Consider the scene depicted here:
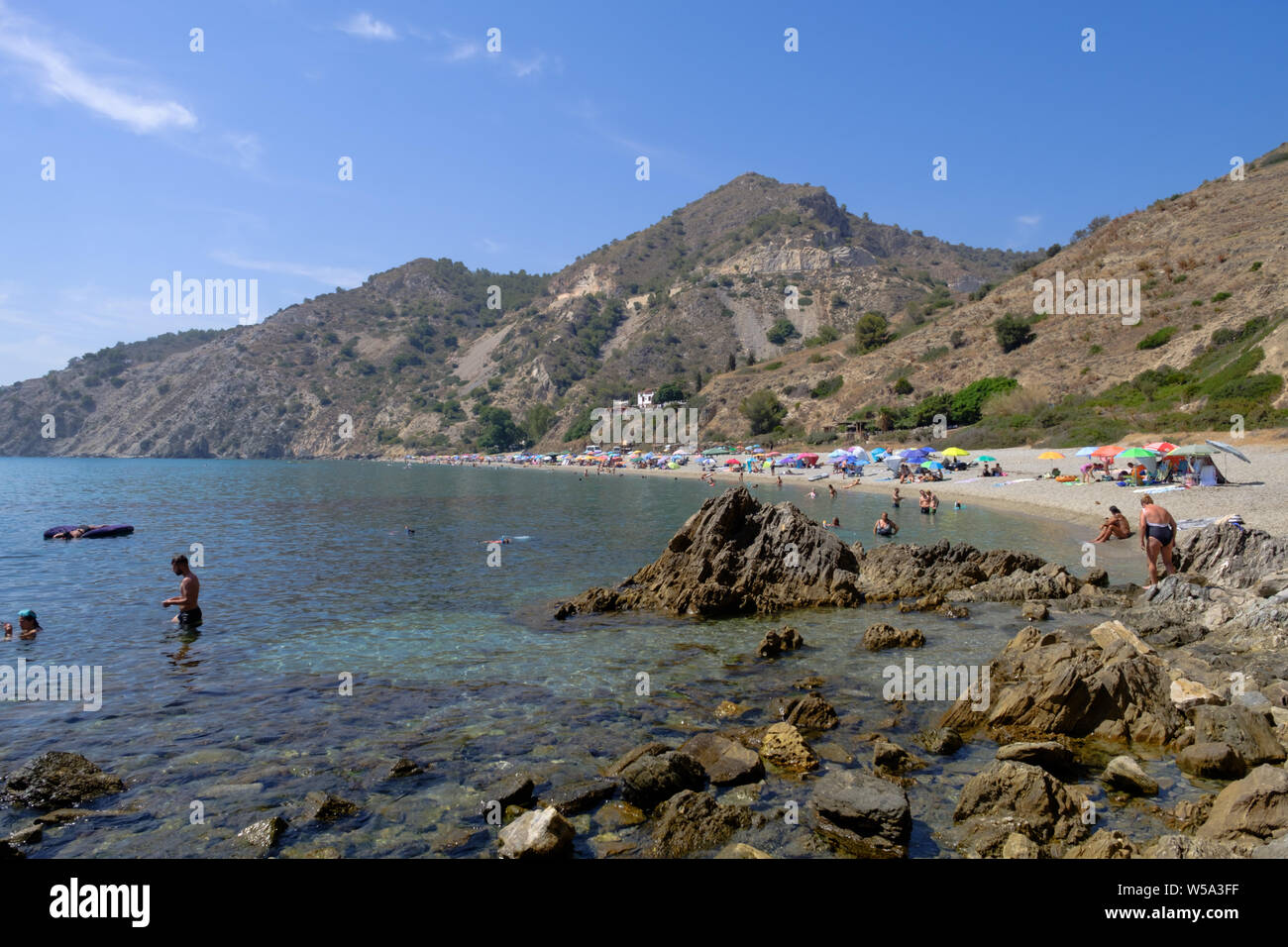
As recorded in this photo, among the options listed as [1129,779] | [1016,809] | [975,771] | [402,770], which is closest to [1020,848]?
[1016,809]

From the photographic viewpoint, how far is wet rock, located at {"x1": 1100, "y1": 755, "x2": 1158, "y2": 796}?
25.0ft

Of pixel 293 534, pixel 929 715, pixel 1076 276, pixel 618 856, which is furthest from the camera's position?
pixel 1076 276

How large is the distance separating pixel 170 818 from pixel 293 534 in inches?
1215

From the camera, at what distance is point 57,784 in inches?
326

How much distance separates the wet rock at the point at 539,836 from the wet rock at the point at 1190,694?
26.9 feet

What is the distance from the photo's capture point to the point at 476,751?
947 cm

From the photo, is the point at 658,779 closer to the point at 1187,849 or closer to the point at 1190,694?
the point at 1187,849

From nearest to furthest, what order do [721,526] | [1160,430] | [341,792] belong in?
[341,792], [721,526], [1160,430]

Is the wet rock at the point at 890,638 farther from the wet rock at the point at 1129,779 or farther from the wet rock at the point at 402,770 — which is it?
the wet rock at the point at 402,770

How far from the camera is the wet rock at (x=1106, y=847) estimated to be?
19.8 ft

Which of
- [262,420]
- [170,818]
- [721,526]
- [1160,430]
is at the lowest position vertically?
[170,818]
